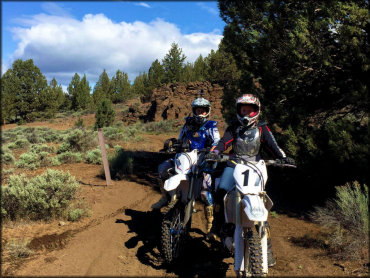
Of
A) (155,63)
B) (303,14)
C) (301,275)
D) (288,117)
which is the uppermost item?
(155,63)

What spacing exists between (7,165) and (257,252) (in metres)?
8.99

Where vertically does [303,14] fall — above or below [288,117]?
above

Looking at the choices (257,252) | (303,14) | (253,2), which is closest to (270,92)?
(303,14)

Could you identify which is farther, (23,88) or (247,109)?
(23,88)

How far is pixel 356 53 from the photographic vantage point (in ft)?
16.7

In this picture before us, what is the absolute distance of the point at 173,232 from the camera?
3750mm

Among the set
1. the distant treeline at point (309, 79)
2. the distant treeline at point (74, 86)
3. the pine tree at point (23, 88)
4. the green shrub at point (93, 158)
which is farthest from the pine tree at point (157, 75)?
the distant treeline at point (309, 79)

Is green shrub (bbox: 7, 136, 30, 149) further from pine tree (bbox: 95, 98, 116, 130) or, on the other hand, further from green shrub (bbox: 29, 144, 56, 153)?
pine tree (bbox: 95, 98, 116, 130)

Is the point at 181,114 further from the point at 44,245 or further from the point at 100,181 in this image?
the point at 44,245

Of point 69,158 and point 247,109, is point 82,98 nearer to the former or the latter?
point 69,158

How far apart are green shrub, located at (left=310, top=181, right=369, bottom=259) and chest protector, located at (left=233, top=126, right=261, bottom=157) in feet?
6.83

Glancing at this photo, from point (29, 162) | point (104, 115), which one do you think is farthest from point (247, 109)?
point (104, 115)

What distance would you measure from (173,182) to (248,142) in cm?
116

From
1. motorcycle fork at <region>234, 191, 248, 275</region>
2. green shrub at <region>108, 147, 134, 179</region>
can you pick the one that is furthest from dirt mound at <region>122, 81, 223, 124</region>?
motorcycle fork at <region>234, 191, 248, 275</region>
